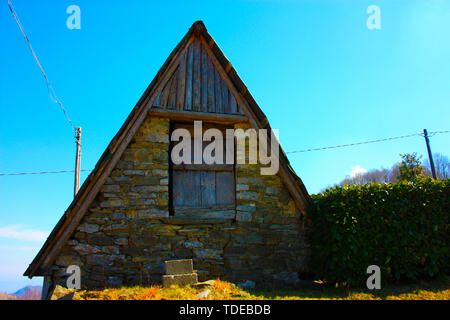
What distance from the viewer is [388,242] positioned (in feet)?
18.6

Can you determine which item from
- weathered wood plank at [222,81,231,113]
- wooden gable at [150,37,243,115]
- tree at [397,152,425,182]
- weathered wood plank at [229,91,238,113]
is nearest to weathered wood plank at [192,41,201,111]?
wooden gable at [150,37,243,115]

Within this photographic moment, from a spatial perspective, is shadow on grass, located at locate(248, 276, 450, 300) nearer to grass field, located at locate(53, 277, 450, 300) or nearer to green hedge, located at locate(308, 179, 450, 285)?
grass field, located at locate(53, 277, 450, 300)

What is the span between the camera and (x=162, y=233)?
5699 millimetres

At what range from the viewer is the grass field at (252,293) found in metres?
4.04

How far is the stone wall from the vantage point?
17.8 ft

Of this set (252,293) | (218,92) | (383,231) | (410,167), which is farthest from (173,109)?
(410,167)

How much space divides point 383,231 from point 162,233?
4.26 m

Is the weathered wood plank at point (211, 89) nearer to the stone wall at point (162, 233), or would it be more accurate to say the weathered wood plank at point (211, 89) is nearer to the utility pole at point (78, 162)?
the stone wall at point (162, 233)

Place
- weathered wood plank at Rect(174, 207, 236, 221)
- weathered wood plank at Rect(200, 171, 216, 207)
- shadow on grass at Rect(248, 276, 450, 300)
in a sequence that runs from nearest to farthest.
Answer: shadow on grass at Rect(248, 276, 450, 300) < weathered wood plank at Rect(174, 207, 236, 221) < weathered wood plank at Rect(200, 171, 216, 207)

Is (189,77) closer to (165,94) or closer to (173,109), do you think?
(165,94)

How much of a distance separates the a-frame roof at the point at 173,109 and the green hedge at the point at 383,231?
0.75m

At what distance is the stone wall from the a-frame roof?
178 mm
